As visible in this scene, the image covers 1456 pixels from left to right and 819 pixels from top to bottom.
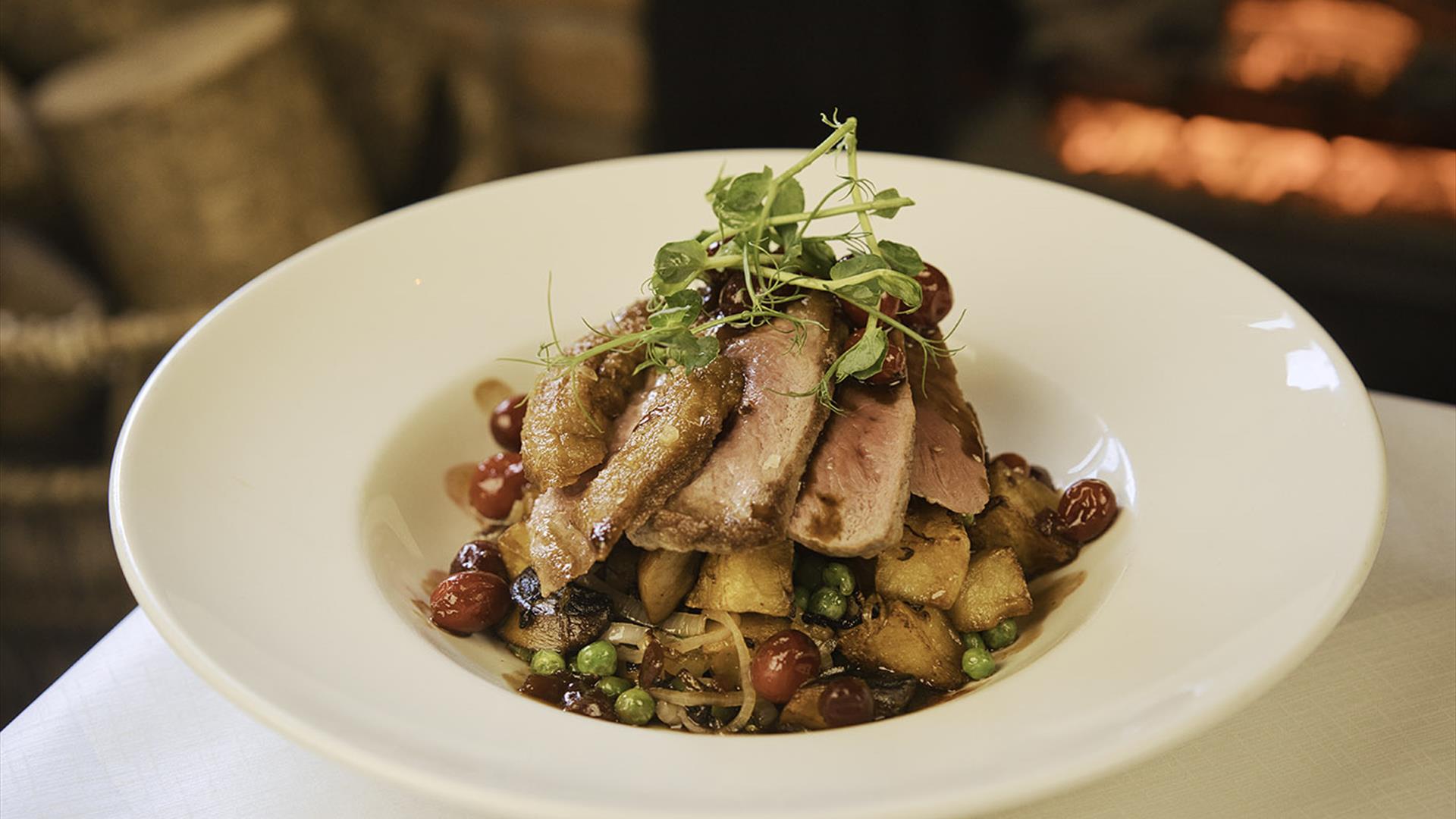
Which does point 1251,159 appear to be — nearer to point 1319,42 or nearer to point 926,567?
point 1319,42

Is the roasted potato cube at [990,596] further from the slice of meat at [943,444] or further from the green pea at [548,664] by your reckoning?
the green pea at [548,664]

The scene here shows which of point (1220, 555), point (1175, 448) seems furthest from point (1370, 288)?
point (1220, 555)

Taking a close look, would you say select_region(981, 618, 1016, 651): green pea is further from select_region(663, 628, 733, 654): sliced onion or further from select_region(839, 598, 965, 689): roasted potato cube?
select_region(663, 628, 733, 654): sliced onion

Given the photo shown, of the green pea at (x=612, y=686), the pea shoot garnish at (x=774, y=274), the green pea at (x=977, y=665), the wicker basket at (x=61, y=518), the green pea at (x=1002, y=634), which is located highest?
the pea shoot garnish at (x=774, y=274)

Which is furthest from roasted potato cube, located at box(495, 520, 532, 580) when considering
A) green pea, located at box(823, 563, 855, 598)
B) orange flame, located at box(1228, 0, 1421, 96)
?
orange flame, located at box(1228, 0, 1421, 96)

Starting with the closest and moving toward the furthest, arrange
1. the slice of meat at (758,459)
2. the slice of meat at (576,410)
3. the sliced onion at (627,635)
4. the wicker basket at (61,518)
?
the slice of meat at (758,459)
the slice of meat at (576,410)
the sliced onion at (627,635)
the wicker basket at (61,518)


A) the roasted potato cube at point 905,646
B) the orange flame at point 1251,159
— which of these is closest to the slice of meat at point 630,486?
the roasted potato cube at point 905,646
